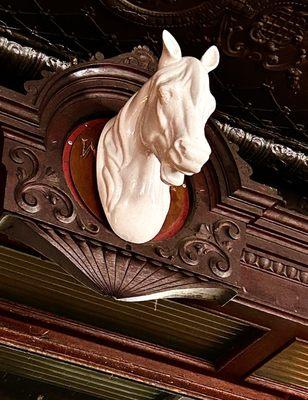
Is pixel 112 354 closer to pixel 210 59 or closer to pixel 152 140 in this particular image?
pixel 152 140

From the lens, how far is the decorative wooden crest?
8.91 ft

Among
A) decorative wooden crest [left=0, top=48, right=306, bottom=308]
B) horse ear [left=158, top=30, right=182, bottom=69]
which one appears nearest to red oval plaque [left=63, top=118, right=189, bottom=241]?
decorative wooden crest [left=0, top=48, right=306, bottom=308]

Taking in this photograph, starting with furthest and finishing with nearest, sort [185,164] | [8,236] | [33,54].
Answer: [33,54]
[8,236]
[185,164]

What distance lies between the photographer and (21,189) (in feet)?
8.77

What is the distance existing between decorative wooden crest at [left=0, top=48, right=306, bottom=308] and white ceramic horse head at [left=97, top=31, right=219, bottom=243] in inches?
1.8

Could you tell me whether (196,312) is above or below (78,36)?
below

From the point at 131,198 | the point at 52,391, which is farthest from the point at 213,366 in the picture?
the point at 131,198

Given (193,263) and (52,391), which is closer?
(193,263)

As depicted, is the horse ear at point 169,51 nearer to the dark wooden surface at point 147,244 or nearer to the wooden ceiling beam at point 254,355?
the dark wooden surface at point 147,244

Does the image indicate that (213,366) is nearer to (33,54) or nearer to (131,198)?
(131,198)

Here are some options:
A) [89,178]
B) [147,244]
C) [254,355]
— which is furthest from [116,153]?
[254,355]

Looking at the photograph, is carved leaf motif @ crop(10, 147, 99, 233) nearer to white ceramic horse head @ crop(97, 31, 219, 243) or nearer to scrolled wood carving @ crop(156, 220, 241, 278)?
white ceramic horse head @ crop(97, 31, 219, 243)

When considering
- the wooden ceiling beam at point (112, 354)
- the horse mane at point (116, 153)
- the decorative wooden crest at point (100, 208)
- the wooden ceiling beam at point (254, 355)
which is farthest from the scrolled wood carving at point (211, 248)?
the wooden ceiling beam at point (112, 354)

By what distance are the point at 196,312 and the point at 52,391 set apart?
487 millimetres
